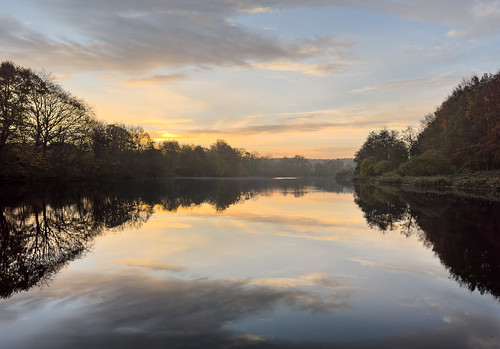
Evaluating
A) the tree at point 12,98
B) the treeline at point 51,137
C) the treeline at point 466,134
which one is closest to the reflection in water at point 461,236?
the treeline at point 466,134

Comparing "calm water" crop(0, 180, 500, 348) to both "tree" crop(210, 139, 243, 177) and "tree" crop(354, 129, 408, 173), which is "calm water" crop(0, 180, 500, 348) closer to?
"tree" crop(354, 129, 408, 173)

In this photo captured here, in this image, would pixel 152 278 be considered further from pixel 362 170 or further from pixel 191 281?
pixel 362 170

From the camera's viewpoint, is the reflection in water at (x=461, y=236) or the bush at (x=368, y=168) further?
the bush at (x=368, y=168)

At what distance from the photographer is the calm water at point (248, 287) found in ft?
14.6

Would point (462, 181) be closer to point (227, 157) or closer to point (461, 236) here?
point (461, 236)

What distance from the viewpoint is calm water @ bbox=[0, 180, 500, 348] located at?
4453 millimetres

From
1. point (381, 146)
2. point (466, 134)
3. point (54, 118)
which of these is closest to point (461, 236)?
point (466, 134)

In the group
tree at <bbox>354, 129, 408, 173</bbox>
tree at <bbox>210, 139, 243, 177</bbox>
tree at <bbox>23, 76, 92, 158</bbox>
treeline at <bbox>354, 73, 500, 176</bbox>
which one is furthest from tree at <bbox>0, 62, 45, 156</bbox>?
tree at <bbox>210, 139, 243, 177</bbox>

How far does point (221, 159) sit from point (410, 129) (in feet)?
246

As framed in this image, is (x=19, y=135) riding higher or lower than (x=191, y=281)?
higher

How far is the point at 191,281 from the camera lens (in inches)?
264

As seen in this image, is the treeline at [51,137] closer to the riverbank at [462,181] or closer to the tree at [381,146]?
the riverbank at [462,181]

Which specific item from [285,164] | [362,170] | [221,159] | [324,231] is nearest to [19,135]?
[324,231]

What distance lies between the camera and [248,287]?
633cm
